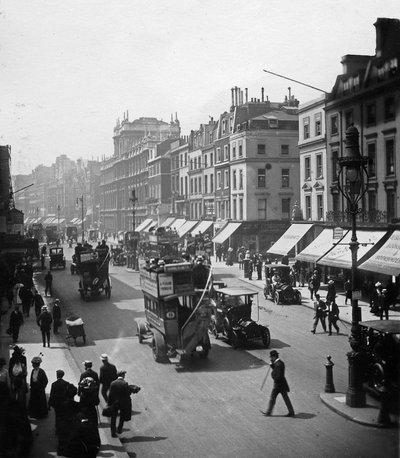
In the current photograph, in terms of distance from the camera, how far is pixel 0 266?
28.2 m

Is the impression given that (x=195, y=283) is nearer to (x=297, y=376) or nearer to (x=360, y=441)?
(x=297, y=376)

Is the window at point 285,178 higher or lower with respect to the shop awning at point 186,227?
higher

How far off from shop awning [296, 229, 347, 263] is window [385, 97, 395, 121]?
753cm

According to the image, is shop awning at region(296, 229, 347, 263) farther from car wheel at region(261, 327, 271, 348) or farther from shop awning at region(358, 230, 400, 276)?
car wheel at region(261, 327, 271, 348)

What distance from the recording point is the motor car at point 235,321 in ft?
62.3

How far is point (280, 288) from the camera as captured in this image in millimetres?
28781

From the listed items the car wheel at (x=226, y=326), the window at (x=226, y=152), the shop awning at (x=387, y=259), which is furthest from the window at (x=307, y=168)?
the car wheel at (x=226, y=326)

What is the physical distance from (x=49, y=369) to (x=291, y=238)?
26.3 meters

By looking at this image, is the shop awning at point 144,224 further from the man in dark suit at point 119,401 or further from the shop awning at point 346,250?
the man in dark suit at point 119,401

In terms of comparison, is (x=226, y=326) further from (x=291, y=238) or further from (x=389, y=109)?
(x=291, y=238)

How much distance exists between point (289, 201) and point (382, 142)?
927 inches

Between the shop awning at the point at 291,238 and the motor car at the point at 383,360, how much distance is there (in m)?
24.6

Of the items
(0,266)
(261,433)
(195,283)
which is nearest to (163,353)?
(195,283)

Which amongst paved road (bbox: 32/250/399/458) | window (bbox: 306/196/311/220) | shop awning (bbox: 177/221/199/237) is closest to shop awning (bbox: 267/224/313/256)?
window (bbox: 306/196/311/220)
